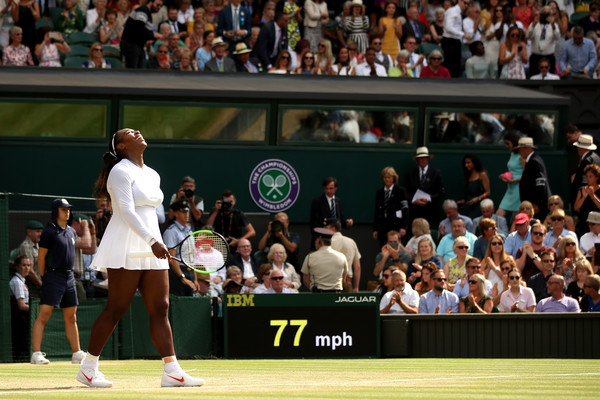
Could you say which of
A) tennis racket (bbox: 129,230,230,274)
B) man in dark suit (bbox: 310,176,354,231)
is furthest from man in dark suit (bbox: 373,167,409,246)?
tennis racket (bbox: 129,230,230,274)

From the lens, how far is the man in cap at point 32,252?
13.9m

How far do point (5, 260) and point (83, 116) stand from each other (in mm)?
5473

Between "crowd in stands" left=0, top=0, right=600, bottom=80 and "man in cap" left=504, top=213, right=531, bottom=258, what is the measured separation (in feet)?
16.4

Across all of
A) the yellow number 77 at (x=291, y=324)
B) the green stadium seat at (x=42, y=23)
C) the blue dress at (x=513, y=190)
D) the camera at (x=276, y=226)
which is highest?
the green stadium seat at (x=42, y=23)

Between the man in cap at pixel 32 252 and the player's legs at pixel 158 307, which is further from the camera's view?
the man in cap at pixel 32 252

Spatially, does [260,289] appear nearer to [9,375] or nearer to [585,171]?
[585,171]

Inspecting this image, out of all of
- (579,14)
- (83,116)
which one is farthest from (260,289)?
(579,14)

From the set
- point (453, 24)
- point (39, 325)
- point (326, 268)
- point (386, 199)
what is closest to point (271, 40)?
point (453, 24)

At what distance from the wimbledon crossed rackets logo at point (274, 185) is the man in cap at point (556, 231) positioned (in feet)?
15.1

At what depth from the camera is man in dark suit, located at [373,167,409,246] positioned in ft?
57.2

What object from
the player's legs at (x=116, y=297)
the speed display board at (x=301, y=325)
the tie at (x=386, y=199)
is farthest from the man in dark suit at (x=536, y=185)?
the player's legs at (x=116, y=297)

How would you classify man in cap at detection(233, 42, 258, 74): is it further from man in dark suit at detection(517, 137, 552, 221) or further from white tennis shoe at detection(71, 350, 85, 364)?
white tennis shoe at detection(71, 350, 85, 364)

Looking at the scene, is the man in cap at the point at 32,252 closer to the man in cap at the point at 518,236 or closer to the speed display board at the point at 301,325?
the speed display board at the point at 301,325

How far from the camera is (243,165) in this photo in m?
19.0
